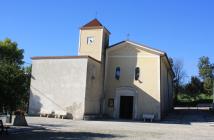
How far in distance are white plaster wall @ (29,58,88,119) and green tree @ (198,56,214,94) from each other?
4450 cm

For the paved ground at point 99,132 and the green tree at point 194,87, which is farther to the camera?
the green tree at point 194,87

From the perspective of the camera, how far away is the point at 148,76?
36625 mm

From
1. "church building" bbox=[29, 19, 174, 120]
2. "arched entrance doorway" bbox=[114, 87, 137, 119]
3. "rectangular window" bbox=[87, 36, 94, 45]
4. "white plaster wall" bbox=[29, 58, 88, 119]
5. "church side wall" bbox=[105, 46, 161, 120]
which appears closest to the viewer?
"white plaster wall" bbox=[29, 58, 88, 119]

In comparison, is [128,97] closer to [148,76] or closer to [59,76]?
[148,76]

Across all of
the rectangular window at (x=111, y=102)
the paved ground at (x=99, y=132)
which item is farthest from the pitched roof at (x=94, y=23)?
the paved ground at (x=99, y=132)

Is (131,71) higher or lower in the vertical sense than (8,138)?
higher

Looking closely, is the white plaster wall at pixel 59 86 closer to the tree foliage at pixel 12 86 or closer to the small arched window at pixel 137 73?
the small arched window at pixel 137 73

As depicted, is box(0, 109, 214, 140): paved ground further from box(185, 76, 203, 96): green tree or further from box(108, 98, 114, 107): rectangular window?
box(185, 76, 203, 96): green tree

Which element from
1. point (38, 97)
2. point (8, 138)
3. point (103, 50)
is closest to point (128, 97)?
point (103, 50)

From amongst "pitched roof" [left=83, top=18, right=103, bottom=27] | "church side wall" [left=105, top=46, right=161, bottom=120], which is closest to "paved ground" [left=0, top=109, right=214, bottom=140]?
"church side wall" [left=105, top=46, right=161, bottom=120]

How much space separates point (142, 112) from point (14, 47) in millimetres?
21670

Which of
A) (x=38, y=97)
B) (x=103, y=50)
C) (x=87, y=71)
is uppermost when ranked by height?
(x=103, y=50)

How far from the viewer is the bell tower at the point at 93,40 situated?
124 ft

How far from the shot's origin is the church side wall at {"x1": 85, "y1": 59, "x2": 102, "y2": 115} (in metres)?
33.8
